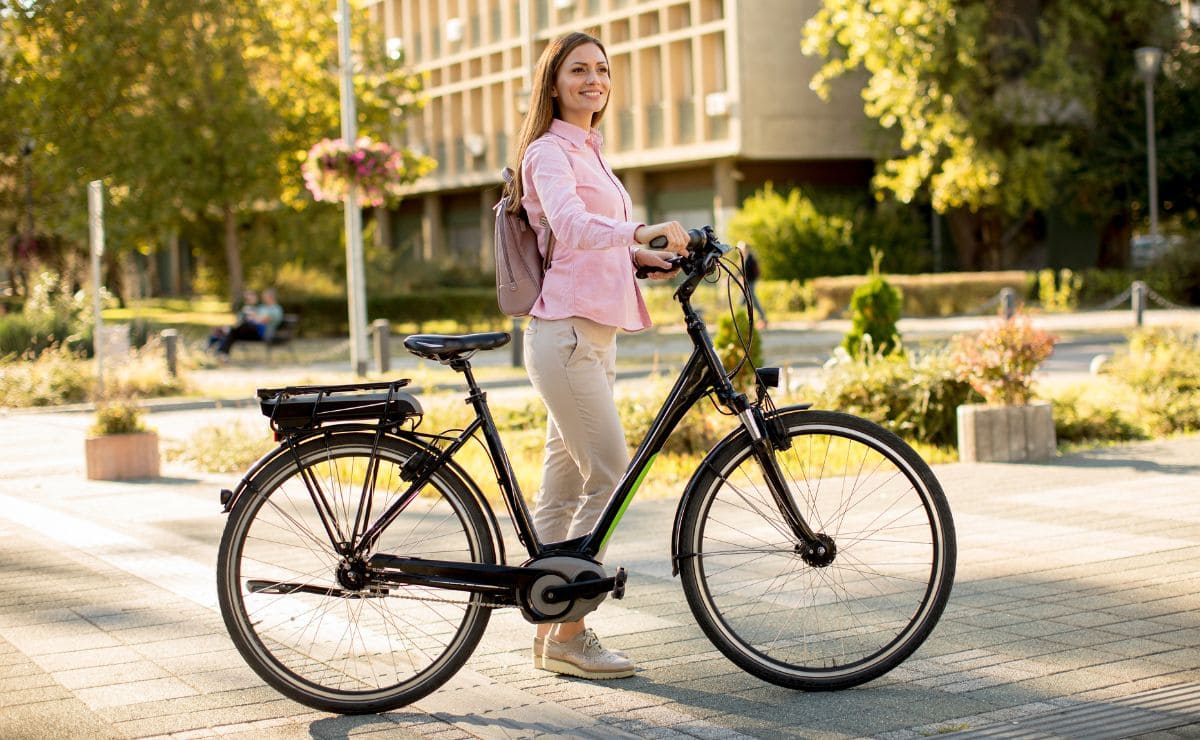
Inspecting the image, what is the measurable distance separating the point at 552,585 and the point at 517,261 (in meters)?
0.97

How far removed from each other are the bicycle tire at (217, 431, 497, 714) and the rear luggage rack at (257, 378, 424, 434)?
2.5 inches

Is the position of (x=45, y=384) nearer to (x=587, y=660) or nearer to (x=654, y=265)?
(x=587, y=660)

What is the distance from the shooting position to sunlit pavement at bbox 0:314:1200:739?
176 inches

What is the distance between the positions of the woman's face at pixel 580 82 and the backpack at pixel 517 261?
0.28 meters

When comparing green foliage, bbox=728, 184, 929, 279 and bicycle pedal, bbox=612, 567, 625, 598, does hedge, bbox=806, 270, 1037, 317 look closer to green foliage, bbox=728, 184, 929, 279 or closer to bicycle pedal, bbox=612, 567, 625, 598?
green foliage, bbox=728, 184, 929, 279

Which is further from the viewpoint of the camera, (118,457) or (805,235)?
(805,235)

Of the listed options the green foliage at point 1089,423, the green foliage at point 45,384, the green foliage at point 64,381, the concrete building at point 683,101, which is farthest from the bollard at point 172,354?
the concrete building at point 683,101

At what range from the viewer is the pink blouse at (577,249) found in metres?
4.71

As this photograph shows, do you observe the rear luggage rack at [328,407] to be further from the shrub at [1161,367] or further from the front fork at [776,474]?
the shrub at [1161,367]

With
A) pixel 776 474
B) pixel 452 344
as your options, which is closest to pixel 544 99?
pixel 452 344

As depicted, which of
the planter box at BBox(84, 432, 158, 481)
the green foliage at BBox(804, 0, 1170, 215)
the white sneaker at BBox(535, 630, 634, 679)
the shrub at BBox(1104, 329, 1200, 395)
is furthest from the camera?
the green foliage at BBox(804, 0, 1170, 215)

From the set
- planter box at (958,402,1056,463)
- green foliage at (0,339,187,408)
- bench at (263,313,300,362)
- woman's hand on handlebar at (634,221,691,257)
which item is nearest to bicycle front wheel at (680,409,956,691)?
woman's hand on handlebar at (634,221,691,257)

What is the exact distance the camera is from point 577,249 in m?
4.68

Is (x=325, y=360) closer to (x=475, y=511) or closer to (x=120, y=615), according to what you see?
(x=120, y=615)
